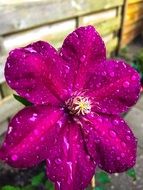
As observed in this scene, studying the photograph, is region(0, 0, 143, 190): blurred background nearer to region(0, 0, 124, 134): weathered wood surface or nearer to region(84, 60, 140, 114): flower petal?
region(0, 0, 124, 134): weathered wood surface

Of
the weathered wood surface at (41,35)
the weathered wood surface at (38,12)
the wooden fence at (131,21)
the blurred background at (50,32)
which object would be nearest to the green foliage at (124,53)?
the blurred background at (50,32)

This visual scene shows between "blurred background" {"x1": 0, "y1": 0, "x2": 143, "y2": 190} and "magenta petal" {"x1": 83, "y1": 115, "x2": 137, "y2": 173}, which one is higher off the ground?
"magenta petal" {"x1": 83, "y1": 115, "x2": 137, "y2": 173}

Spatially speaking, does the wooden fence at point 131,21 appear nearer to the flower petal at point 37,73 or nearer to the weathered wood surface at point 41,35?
the weathered wood surface at point 41,35

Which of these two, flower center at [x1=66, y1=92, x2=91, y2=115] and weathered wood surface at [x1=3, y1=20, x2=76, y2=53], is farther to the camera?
weathered wood surface at [x1=3, y1=20, x2=76, y2=53]

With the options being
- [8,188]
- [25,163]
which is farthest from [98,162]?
[8,188]

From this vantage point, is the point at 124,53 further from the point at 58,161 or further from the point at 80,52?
the point at 58,161

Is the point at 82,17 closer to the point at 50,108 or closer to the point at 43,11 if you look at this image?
the point at 43,11

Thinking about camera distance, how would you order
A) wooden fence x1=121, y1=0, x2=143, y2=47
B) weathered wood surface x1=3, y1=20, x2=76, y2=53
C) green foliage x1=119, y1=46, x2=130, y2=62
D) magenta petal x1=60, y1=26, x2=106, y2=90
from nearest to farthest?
1. magenta petal x1=60, y1=26, x2=106, y2=90
2. weathered wood surface x1=3, y1=20, x2=76, y2=53
3. green foliage x1=119, y1=46, x2=130, y2=62
4. wooden fence x1=121, y1=0, x2=143, y2=47

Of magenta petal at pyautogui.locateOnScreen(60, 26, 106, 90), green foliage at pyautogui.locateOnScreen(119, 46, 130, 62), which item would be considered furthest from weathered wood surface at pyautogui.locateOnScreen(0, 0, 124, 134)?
magenta petal at pyautogui.locateOnScreen(60, 26, 106, 90)
